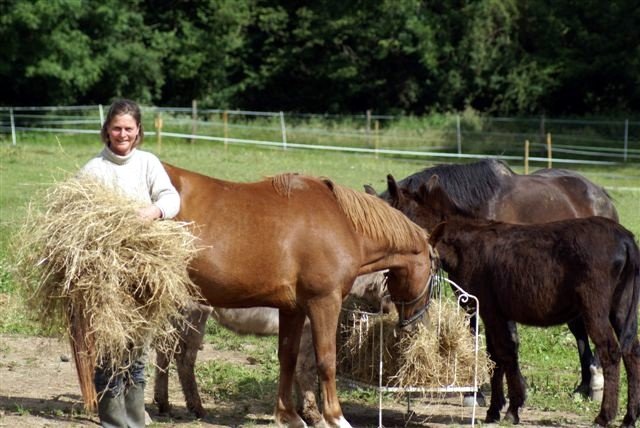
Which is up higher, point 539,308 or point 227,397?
point 539,308

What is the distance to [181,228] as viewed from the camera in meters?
6.03

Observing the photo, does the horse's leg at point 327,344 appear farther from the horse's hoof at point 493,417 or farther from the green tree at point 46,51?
the green tree at point 46,51

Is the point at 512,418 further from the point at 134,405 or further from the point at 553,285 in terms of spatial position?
the point at 134,405

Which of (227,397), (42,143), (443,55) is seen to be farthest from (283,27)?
(227,397)

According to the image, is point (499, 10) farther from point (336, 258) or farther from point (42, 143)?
point (336, 258)

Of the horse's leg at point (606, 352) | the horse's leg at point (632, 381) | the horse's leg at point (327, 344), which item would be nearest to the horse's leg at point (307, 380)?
the horse's leg at point (327, 344)

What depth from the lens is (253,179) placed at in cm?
2070

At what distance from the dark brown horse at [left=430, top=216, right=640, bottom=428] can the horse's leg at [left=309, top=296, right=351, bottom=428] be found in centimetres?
120

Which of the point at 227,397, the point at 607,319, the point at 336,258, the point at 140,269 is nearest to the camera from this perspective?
the point at 140,269

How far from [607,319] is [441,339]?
120 cm

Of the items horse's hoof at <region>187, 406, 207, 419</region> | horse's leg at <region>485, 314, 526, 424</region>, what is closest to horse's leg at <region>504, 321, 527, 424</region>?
horse's leg at <region>485, 314, 526, 424</region>

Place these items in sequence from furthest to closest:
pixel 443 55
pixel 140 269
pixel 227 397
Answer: pixel 443 55 < pixel 227 397 < pixel 140 269

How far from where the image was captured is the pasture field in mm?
8414

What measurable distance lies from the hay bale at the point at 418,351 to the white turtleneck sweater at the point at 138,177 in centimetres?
205
